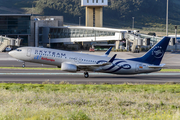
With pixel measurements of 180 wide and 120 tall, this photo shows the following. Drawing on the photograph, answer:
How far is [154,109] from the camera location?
1927 cm

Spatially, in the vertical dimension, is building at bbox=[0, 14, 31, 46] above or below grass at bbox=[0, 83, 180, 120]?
above

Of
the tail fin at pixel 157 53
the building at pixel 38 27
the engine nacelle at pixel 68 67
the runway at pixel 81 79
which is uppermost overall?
the building at pixel 38 27

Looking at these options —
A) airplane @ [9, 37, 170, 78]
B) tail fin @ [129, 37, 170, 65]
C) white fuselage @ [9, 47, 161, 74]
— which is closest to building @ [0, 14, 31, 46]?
white fuselage @ [9, 47, 161, 74]

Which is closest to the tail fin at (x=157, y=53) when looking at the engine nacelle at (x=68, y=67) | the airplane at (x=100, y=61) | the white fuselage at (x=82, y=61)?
the airplane at (x=100, y=61)

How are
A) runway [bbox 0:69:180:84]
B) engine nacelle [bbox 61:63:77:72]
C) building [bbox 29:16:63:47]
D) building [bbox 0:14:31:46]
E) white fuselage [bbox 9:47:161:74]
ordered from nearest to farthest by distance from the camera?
1. runway [bbox 0:69:180:84]
2. engine nacelle [bbox 61:63:77:72]
3. white fuselage [bbox 9:47:161:74]
4. building [bbox 0:14:31:46]
5. building [bbox 29:16:63:47]

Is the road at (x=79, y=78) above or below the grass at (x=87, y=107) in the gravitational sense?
below

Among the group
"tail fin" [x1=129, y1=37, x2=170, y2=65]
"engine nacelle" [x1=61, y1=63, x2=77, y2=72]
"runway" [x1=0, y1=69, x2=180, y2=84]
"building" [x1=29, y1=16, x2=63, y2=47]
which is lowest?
"runway" [x1=0, y1=69, x2=180, y2=84]

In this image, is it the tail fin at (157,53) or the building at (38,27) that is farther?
the building at (38,27)

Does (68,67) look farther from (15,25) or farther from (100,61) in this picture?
(15,25)

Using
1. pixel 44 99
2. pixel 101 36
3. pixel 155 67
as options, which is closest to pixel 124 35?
pixel 101 36

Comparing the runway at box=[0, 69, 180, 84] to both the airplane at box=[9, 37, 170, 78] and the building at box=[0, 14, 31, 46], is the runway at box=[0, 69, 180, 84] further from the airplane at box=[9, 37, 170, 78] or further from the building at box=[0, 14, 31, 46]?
the building at box=[0, 14, 31, 46]

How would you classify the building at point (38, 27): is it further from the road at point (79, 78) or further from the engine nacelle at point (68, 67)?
the engine nacelle at point (68, 67)

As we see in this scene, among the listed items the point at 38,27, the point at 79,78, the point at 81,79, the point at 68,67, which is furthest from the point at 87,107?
the point at 38,27

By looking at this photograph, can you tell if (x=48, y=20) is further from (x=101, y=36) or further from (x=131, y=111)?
(x=131, y=111)
